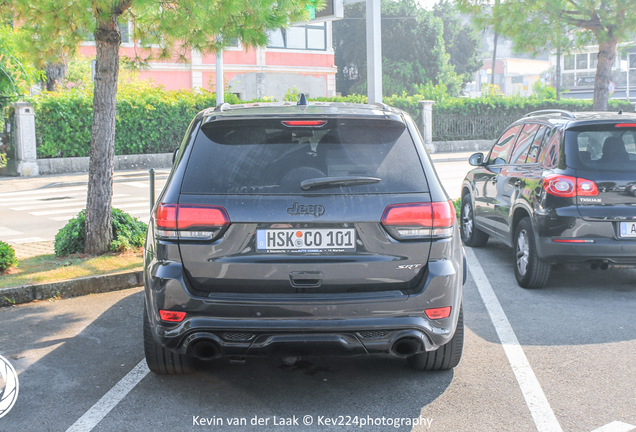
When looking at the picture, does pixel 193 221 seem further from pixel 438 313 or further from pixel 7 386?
pixel 7 386

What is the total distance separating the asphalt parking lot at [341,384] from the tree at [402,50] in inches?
2153

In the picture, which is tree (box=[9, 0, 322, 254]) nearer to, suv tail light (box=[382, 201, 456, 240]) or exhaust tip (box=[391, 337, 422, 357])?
suv tail light (box=[382, 201, 456, 240])

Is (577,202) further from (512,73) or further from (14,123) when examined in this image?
(512,73)

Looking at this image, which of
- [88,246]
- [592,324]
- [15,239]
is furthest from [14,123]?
[592,324]

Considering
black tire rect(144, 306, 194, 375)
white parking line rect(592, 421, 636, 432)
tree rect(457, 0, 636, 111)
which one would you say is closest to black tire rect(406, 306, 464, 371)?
white parking line rect(592, 421, 636, 432)

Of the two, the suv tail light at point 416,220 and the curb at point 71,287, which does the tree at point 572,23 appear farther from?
the suv tail light at point 416,220

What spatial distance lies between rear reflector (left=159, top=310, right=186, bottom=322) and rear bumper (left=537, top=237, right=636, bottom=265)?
390cm

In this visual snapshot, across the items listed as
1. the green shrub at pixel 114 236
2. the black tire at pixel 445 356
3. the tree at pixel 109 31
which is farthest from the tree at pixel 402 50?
the black tire at pixel 445 356

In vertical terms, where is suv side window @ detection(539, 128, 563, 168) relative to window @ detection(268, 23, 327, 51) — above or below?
below

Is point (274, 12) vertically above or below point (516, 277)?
above

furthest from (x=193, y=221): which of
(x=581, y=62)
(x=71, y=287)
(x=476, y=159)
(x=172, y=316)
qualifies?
→ (x=581, y=62)

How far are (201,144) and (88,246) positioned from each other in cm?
445

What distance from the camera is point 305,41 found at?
4291cm

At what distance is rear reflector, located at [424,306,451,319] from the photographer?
382 centimetres
